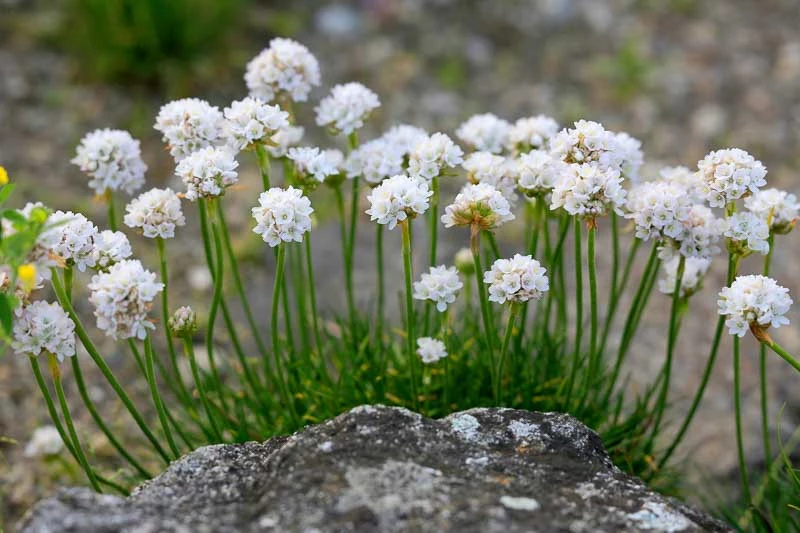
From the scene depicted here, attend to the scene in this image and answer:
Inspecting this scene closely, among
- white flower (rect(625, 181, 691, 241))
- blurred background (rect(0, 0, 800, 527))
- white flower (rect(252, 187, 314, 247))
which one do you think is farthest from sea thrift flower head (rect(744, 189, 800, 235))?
blurred background (rect(0, 0, 800, 527))

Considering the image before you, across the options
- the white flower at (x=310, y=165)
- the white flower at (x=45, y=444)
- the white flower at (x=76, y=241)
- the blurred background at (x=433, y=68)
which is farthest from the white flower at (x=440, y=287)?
the blurred background at (x=433, y=68)

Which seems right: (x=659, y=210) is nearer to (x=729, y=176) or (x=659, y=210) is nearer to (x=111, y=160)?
(x=729, y=176)

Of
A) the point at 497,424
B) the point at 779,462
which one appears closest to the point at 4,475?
the point at 497,424

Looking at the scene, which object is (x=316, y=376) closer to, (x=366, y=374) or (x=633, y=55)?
(x=366, y=374)

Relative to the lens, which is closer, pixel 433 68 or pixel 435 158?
pixel 435 158

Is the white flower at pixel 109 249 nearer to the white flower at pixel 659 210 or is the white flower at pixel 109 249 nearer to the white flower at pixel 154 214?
the white flower at pixel 154 214

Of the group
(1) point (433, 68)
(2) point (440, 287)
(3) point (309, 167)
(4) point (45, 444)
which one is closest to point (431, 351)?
(2) point (440, 287)

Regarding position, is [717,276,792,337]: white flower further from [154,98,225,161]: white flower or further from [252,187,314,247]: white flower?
[154,98,225,161]: white flower
